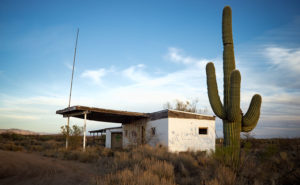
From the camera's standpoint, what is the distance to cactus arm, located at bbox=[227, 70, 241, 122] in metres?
8.07

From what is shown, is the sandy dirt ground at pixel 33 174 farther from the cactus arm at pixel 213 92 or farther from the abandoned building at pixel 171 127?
the cactus arm at pixel 213 92

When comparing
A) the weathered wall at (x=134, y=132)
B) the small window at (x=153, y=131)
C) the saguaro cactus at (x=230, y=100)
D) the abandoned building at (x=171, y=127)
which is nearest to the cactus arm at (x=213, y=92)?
the saguaro cactus at (x=230, y=100)

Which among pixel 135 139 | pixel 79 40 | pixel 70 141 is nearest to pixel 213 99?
pixel 135 139

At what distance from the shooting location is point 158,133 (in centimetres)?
1473

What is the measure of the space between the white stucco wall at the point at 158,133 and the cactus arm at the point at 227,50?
5790 millimetres

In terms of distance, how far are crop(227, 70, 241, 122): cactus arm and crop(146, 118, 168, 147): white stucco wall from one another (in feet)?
20.2

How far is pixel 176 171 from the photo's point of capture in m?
7.37

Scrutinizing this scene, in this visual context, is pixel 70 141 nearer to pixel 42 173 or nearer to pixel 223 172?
pixel 42 173

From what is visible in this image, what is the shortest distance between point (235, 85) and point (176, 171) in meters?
4.21

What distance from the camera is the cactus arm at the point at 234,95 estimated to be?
8.07 meters

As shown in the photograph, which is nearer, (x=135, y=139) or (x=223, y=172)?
(x=223, y=172)

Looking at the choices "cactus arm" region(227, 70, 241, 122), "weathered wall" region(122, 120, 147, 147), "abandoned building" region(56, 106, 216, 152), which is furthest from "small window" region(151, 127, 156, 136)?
"cactus arm" region(227, 70, 241, 122)

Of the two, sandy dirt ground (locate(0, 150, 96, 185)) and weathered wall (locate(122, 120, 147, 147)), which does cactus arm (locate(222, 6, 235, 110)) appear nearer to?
sandy dirt ground (locate(0, 150, 96, 185))

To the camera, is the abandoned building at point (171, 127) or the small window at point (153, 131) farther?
the small window at point (153, 131)
